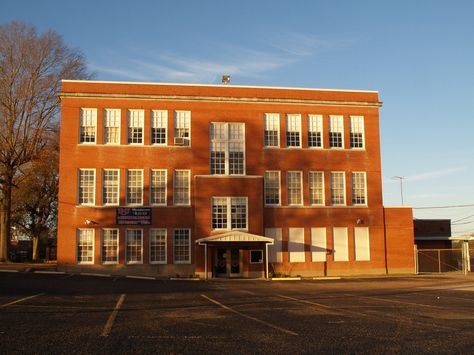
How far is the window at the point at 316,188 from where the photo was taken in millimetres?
43094

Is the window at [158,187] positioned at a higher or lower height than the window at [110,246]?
higher

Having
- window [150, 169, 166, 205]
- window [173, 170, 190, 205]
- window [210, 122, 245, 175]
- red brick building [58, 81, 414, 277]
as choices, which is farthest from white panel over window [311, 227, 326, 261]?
window [150, 169, 166, 205]

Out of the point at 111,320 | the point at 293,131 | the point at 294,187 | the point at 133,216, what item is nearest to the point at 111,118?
the point at 133,216

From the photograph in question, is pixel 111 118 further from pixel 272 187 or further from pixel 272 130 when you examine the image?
pixel 272 187

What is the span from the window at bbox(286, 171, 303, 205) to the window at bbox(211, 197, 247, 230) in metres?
4.09

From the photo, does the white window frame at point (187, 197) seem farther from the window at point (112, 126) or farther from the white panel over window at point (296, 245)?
the white panel over window at point (296, 245)

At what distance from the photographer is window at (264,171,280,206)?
42312 millimetres

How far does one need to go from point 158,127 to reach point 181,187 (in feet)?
15.9

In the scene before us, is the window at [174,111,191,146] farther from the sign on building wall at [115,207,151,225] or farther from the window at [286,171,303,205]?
the window at [286,171,303,205]

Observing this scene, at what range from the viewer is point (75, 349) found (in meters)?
10.9

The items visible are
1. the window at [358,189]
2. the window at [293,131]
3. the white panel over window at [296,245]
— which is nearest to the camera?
the white panel over window at [296,245]

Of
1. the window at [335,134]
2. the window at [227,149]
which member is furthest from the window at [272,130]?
the window at [335,134]

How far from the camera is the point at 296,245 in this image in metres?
42.0

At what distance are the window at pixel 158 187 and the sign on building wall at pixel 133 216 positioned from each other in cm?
103
